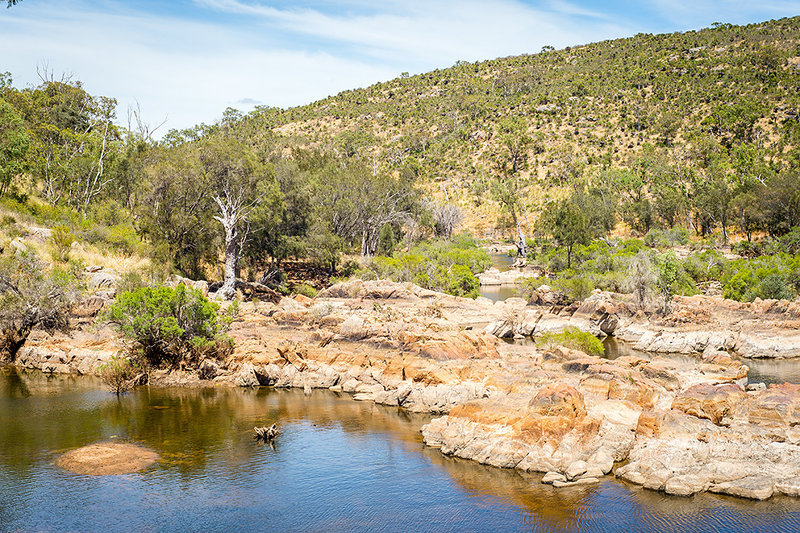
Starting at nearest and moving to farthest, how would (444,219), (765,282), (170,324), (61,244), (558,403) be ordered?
(558,403) → (170,324) → (61,244) → (765,282) → (444,219)

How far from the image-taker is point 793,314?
36.6 metres

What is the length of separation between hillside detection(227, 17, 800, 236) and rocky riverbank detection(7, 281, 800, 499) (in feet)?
195

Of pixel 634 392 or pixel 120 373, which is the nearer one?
pixel 634 392

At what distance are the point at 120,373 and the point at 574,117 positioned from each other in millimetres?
116747

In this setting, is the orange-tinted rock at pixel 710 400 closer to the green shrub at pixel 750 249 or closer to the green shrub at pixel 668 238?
the green shrub at pixel 750 249

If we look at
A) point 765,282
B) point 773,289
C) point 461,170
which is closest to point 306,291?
point 765,282

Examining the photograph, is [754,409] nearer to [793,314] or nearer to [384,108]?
[793,314]

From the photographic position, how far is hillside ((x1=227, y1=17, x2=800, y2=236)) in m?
107

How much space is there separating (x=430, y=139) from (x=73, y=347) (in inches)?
4451

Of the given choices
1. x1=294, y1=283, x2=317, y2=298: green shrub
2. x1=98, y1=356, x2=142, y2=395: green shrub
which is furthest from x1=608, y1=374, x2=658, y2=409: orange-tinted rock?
x1=294, y1=283, x2=317, y2=298: green shrub

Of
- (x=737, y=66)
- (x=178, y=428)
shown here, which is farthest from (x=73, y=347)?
(x=737, y=66)

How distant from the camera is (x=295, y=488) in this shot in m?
18.9

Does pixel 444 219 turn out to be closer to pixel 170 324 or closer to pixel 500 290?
pixel 500 290

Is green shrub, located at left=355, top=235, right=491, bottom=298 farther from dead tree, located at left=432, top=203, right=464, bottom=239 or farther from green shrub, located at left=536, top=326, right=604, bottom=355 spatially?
dead tree, located at left=432, top=203, right=464, bottom=239
